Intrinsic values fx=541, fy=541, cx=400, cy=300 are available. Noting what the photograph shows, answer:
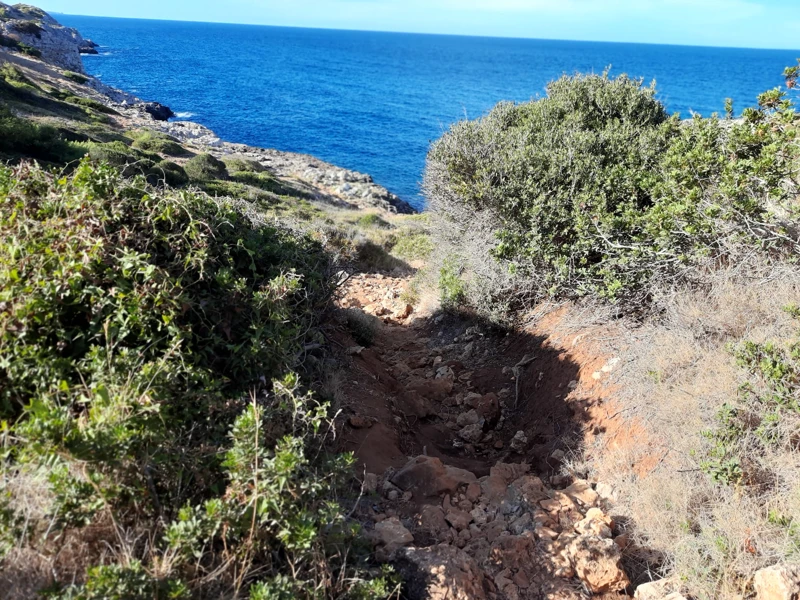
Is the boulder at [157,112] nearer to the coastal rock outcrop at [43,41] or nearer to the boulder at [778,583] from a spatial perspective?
the coastal rock outcrop at [43,41]

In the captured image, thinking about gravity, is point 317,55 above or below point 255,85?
above

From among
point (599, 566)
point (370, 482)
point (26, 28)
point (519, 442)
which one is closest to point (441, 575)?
point (599, 566)

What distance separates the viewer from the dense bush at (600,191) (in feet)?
17.1

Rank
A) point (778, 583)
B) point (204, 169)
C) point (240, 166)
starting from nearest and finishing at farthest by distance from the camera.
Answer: point (778, 583) < point (204, 169) < point (240, 166)

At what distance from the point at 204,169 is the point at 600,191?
722 inches

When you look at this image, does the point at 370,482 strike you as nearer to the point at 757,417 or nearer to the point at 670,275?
the point at 757,417

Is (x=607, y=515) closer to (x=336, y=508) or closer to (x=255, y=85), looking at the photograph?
(x=336, y=508)

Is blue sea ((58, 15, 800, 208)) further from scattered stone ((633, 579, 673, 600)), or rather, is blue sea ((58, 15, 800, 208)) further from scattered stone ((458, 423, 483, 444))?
scattered stone ((633, 579, 673, 600))

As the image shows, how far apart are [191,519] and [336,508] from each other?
69 centimetres

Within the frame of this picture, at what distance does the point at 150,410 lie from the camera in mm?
2670

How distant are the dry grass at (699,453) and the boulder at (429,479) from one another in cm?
123

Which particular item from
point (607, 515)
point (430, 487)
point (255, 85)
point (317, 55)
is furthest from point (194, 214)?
point (317, 55)

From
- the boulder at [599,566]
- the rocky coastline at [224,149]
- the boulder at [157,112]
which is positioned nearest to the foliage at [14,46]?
the rocky coastline at [224,149]

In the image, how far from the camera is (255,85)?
7319cm
